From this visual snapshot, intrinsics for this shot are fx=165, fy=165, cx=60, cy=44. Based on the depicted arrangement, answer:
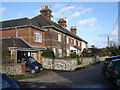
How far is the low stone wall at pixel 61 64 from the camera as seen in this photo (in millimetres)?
21359

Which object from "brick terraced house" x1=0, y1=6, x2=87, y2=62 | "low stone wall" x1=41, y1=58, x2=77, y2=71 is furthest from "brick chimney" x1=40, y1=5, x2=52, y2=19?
"low stone wall" x1=41, y1=58, x2=77, y2=71

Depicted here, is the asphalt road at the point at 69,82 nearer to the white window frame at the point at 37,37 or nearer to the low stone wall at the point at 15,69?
the low stone wall at the point at 15,69

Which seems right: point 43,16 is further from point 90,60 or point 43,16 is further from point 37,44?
point 90,60

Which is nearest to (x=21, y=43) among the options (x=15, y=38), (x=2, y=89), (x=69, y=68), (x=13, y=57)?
(x=15, y=38)

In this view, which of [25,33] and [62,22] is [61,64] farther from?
[62,22]

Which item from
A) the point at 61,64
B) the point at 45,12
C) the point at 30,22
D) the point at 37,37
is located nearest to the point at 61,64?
the point at 61,64

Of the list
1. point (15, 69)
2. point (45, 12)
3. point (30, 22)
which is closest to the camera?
point (15, 69)

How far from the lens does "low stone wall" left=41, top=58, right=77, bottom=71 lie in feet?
70.1

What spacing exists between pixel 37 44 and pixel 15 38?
3402 mm

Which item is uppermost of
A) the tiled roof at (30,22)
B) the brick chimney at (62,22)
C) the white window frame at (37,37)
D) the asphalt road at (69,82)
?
the brick chimney at (62,22)

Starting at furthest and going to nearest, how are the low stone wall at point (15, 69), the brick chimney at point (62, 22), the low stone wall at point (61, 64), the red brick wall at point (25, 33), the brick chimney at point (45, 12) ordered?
1. the brick chimney at point (62, 22)
2. the brick chimney at point (45, 12)
3. the red brick wall at point (25, 33)
4. the low stone wall at point (61, 64)
5. the low stone wall at point (15, 69)

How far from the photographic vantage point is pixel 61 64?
856 inches

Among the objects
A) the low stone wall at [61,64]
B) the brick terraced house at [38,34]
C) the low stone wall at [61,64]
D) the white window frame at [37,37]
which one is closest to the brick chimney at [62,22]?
the brick terraced house at [38,34]

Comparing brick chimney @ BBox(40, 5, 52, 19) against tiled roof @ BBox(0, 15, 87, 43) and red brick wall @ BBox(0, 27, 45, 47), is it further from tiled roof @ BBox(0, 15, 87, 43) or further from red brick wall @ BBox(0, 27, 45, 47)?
red brick wall @ BBox(0, 27, 45, 47)
